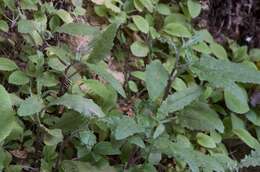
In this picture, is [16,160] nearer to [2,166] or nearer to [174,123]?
[2,166]

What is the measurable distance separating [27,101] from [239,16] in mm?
1492

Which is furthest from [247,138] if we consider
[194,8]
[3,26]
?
[3,26]

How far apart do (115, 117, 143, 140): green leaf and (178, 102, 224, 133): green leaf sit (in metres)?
0.26

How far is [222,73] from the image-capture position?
5.32ft

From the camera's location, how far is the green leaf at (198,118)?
5.80 feet

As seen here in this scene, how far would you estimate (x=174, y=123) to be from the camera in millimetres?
2016


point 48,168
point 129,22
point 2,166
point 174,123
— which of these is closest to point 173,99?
point 174,123

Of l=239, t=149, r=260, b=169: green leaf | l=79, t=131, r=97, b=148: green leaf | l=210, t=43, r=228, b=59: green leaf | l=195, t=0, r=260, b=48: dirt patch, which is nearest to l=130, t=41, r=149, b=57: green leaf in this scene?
l=210, t=43, r=228, b=59: green leaf

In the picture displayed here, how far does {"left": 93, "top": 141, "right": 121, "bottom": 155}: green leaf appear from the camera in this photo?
5.70ft

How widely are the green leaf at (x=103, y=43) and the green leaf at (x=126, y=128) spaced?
0.92 feet

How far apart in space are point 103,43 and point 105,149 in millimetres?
390

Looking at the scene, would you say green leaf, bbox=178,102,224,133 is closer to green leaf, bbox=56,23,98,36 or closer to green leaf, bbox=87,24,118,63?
green leaf, bbox=87,24,118,63

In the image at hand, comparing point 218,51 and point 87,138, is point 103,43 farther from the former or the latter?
point 218,51

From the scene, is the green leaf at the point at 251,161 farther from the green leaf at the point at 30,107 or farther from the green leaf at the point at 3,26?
the green leaf at the point at 3,26
